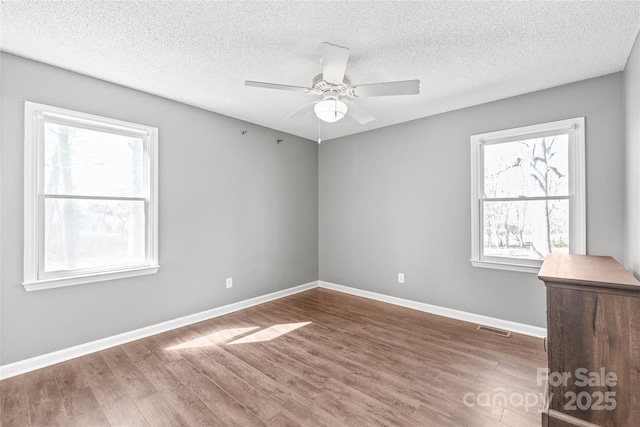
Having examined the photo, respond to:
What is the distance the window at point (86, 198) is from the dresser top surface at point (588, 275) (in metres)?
3.44

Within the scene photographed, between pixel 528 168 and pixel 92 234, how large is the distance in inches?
181

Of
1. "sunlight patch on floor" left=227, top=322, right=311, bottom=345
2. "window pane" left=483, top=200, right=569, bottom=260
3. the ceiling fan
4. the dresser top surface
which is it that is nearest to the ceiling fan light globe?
the ceiling fan

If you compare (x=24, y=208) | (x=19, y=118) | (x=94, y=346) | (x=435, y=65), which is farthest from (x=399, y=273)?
(x=19, y=118)

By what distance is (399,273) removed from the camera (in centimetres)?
406

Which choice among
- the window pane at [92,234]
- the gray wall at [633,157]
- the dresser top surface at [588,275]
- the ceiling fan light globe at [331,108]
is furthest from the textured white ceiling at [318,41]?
the dresser top surface at [588,275]

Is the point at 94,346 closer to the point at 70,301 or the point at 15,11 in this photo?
the point at 70,301

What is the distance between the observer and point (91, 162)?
2695mm

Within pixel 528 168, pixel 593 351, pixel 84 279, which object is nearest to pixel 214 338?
pixel 84 279

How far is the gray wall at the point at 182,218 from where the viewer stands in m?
2.28

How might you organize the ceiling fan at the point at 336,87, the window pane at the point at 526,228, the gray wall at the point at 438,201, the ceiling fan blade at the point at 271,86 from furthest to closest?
the window pane at the point at 526,228 < the gray wall at the point at 438,201 < the ceiling fan blade at the point at 271,86 < the ceiling fan at the point at 336,87

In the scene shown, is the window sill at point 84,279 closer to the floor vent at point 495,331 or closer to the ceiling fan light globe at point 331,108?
the ceiling fan light globe at point 331,108

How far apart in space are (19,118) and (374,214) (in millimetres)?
4012

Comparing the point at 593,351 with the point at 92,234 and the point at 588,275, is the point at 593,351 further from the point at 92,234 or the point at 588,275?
the point at 92,234

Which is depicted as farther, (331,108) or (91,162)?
(91,162)
